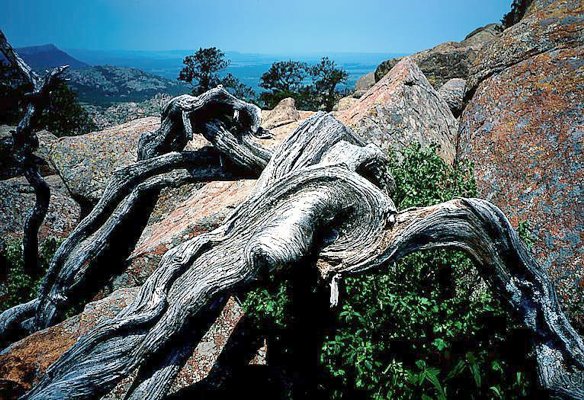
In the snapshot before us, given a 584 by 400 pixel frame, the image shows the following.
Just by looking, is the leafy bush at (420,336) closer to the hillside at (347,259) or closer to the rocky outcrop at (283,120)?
the hillside at (347,259)

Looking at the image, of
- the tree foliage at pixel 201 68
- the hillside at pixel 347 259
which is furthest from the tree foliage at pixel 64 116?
the hillside at pixel 347 259

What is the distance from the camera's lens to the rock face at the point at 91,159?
11883mm

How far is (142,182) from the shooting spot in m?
7.89

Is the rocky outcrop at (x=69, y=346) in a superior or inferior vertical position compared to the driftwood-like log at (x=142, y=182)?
inferior

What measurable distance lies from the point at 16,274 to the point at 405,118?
38.6 ft

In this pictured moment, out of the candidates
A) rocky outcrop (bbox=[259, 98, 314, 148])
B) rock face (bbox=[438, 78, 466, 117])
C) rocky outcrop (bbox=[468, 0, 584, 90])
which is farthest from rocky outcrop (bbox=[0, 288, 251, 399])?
rock face (bbox=[438, 78, 466, 117])

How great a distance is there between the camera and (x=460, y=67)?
28672 mm

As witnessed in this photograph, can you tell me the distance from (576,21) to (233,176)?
8.45 m

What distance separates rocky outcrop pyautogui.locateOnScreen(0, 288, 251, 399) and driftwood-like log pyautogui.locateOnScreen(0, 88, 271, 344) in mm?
975

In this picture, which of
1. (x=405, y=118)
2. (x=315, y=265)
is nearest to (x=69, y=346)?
(x=315, y=265)

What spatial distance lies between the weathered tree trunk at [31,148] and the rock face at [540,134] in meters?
11.2

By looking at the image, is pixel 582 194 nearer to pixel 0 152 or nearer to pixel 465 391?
pixel 465 391

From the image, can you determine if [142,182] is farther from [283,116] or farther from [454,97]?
[454,97]

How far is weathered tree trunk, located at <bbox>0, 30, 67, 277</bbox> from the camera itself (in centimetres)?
1105
